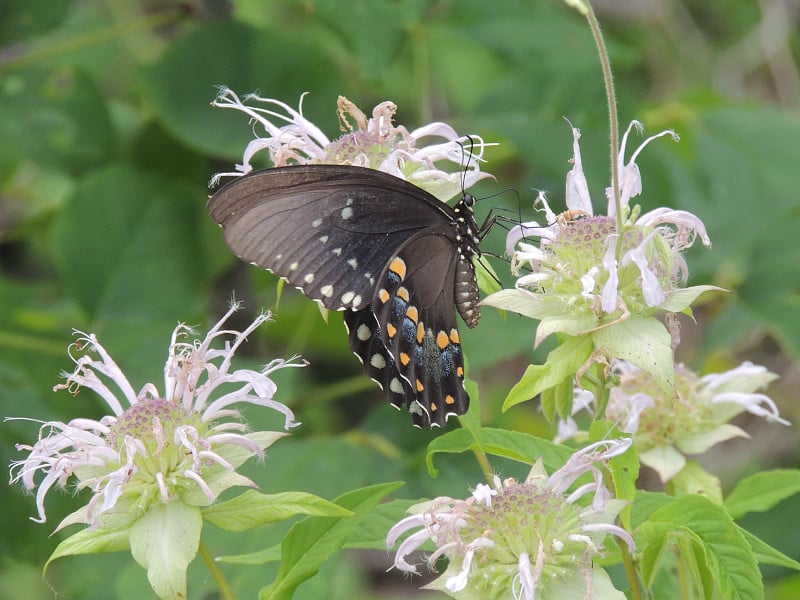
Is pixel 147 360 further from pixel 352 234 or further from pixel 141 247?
pixel 352 234

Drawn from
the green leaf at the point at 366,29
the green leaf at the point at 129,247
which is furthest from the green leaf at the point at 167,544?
the green leaf at the point at 129,247

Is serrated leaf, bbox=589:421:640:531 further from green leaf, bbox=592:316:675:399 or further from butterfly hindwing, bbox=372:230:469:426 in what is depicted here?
butterfly hindwing, bbox=372:230:469:426

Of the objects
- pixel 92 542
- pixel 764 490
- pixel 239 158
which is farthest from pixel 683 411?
pixel 239 158

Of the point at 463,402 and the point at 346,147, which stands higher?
the point at 346,147

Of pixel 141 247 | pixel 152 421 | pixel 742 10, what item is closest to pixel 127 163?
pixel 141 247

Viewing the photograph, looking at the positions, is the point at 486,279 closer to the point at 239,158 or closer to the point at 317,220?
the point at 317,220

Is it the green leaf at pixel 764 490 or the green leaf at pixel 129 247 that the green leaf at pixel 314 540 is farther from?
the green leaf at pixel 129 247

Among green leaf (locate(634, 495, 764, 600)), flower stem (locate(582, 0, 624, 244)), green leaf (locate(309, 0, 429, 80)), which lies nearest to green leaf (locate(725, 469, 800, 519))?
green leaf (locate(634, 495, 764, 600))
